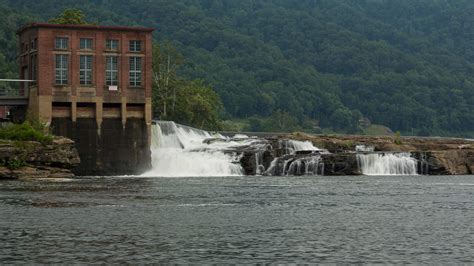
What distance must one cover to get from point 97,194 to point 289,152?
42.7 meters

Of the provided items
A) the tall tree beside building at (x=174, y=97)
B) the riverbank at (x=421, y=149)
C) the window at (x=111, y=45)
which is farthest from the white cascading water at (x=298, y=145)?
the tall tree beside building at (x=174, y=97)

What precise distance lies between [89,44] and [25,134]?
684 inches

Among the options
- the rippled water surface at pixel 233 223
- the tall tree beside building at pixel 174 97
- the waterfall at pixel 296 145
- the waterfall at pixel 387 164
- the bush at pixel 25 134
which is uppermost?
the tall tree beside building at pixel 174 97

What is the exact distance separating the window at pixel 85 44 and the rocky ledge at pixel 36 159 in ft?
49.5

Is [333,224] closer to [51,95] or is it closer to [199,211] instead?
[199,211]

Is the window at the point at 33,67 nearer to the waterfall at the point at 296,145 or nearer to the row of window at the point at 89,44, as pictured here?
the row of window at the point at 89,44

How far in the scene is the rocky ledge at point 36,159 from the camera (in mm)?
106125

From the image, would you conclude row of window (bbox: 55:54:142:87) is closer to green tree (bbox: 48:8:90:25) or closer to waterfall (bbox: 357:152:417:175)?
green tree (bbox: 48:8:90:25)

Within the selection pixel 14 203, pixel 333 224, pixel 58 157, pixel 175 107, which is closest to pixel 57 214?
pixel 14 203

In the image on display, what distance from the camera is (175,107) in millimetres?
166000

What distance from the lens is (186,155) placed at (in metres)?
125

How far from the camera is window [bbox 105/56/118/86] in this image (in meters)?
124

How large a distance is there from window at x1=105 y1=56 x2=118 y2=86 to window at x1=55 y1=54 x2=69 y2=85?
462cm

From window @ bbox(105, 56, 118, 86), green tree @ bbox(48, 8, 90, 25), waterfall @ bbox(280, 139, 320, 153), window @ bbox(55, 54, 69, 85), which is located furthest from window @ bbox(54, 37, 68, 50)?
waterfall @ bbox(280, 139, 320, 153)
